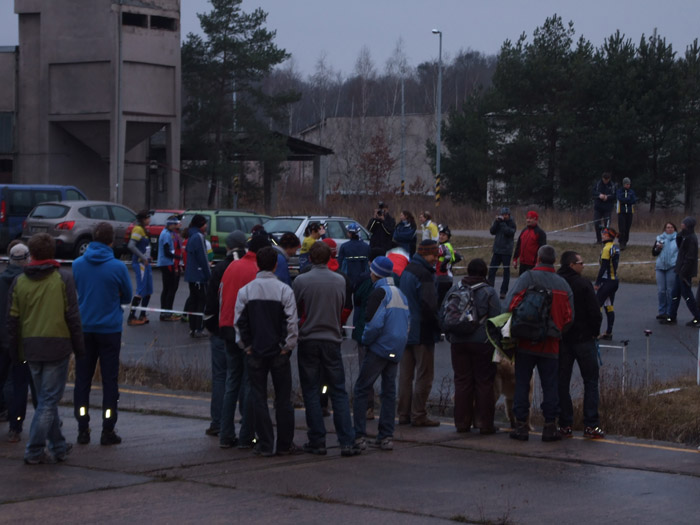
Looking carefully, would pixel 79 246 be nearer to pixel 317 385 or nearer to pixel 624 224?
pixel 624 224

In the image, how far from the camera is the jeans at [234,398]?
9414 mm

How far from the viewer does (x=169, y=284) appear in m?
18.8

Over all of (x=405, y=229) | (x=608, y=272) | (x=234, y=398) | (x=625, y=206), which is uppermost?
(x=625, y=206)

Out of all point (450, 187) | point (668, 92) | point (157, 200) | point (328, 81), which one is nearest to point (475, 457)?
point (668, 92)

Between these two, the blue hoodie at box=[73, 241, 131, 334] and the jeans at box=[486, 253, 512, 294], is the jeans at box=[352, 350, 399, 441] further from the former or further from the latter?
the jeans at box=[486, 253, 512, 294]

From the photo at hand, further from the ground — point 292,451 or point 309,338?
point 309,338

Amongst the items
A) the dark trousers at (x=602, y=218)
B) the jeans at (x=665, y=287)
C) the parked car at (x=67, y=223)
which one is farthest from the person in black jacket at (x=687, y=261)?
the parked car at (x=67, y=223)

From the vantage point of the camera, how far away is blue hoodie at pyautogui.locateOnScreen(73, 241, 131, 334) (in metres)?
9.36

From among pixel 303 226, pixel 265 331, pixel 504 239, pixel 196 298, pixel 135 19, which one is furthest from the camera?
pixel 135 19

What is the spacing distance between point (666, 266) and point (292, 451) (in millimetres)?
11155

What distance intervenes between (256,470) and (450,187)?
42.4 m

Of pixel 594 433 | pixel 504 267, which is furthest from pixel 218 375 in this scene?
pixel 504 267

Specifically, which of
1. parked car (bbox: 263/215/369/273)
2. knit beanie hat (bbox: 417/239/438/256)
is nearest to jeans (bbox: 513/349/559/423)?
knit beanie hat (bbox: 417/239/438/256)

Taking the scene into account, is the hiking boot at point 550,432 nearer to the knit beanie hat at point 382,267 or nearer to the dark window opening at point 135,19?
the knit beanie hat at point 382,267
